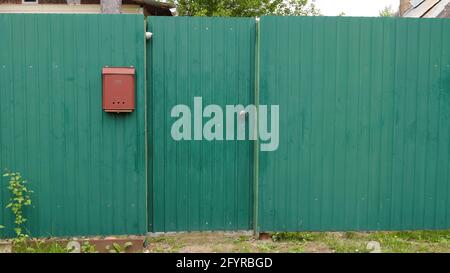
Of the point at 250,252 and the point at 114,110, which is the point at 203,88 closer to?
the point at 114,110

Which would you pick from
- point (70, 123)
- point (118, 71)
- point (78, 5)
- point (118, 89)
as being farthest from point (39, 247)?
point (78, 5)

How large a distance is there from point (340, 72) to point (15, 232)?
3.66m

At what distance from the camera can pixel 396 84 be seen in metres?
4.68

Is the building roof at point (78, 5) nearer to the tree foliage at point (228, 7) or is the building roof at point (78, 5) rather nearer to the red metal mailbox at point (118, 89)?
the tree foliage at point (228, 7)

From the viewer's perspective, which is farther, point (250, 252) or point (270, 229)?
point (270, 229)

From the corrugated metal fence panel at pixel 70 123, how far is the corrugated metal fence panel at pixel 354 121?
1369 millimetres

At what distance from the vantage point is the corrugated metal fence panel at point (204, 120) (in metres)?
4.55

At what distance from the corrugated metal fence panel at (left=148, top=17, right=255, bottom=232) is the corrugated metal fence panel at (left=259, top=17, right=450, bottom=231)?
0.23m

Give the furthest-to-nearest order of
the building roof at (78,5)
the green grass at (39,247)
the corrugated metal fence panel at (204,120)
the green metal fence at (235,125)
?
1. the building roof at (78,5)
2. the corrugated metal fence panel at (204,120)
3. the green metal fence at (235,125)
4. the green grass at (39,247)

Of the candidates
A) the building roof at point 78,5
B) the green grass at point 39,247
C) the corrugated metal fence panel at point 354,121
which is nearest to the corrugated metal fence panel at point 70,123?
the green grass at point 39,247

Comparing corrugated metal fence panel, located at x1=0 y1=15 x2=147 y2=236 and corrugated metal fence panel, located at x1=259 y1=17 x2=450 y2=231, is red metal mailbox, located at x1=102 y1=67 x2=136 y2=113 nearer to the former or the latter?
corrugated metal fence panel, located at x1=0 y1=15 x2=147 y2=236

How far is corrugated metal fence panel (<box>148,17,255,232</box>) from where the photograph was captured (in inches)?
179

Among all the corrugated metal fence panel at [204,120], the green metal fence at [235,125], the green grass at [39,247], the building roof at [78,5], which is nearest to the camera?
the green grass at [39,247]
